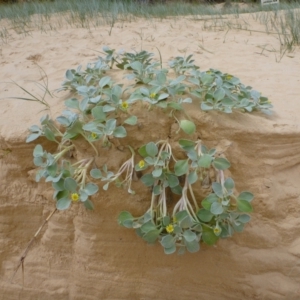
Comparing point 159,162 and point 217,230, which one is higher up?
point 159,162

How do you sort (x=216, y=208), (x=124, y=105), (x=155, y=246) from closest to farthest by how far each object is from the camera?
1. (x=216, y=208)
2. (x=124, y=105)
3. (x=155, y=246)

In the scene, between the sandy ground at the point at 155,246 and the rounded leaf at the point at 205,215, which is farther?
the sandy ground at the point at 155,246

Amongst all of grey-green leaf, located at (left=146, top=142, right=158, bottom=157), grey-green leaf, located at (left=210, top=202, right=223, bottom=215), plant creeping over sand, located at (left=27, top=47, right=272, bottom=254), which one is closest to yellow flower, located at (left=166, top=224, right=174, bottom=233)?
plant creeping over sand, located at (left=27, top=47, right=272, bottom=254)

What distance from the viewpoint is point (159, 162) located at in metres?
1.43

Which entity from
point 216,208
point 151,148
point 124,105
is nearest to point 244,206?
point 216,208

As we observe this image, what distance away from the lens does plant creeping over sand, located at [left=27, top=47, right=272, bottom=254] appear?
142cm

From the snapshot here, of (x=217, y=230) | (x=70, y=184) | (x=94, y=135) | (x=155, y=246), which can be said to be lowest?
(x=155, y=246)

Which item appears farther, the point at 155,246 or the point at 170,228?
the point at 155,246

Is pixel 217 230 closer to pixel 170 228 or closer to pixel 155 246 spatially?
pixel 170 228

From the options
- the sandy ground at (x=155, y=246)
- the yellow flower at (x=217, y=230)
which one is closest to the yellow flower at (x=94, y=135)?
the sandy ground at (x=155, y=246)

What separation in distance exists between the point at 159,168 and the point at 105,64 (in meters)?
0.70

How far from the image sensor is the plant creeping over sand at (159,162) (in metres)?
1.42

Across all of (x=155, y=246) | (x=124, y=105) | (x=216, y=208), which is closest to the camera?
(x=216, y=208)

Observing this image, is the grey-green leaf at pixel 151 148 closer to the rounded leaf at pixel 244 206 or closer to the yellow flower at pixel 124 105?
the yellow flower at pixel 124 105
